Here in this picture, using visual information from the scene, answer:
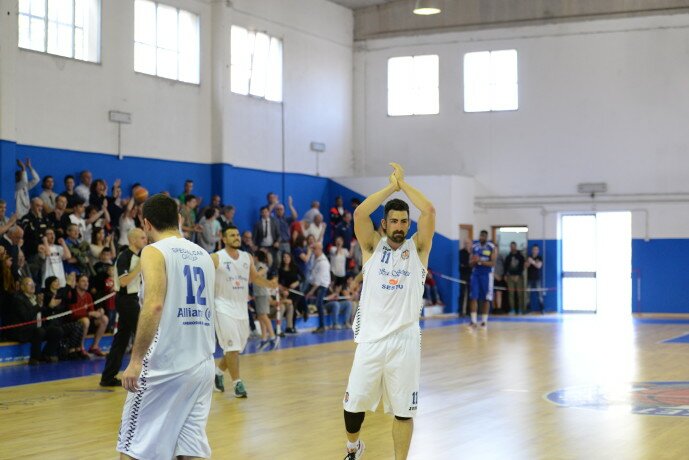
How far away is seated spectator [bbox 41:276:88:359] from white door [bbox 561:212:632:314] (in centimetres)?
1533

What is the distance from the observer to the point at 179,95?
2188 cm

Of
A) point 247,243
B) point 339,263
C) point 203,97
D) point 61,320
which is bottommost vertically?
point 61,320

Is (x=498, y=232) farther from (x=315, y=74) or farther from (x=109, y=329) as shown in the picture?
(x=109, y=329)

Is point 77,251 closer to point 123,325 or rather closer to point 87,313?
point 87,313

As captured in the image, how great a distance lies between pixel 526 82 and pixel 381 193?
20.7m

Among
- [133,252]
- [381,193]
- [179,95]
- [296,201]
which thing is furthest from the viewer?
[296,201]

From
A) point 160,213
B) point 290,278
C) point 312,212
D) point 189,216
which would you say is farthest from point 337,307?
point 160,213

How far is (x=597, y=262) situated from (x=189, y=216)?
38.6 feet

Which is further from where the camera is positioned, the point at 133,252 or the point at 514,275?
the point at 514,275

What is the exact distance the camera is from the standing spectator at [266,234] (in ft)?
74.2

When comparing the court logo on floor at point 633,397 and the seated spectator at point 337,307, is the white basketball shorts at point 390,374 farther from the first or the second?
the seated spectator at point 337,307

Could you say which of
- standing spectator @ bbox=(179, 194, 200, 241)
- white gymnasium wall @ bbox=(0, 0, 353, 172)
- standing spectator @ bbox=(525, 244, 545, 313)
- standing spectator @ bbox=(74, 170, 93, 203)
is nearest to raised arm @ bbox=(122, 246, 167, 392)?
white gymnasium wall @ bbox=(0, 0, 353, 172)

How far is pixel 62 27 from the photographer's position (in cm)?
1880

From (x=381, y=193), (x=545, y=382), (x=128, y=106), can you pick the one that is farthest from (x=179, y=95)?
(x=381, y=193)
